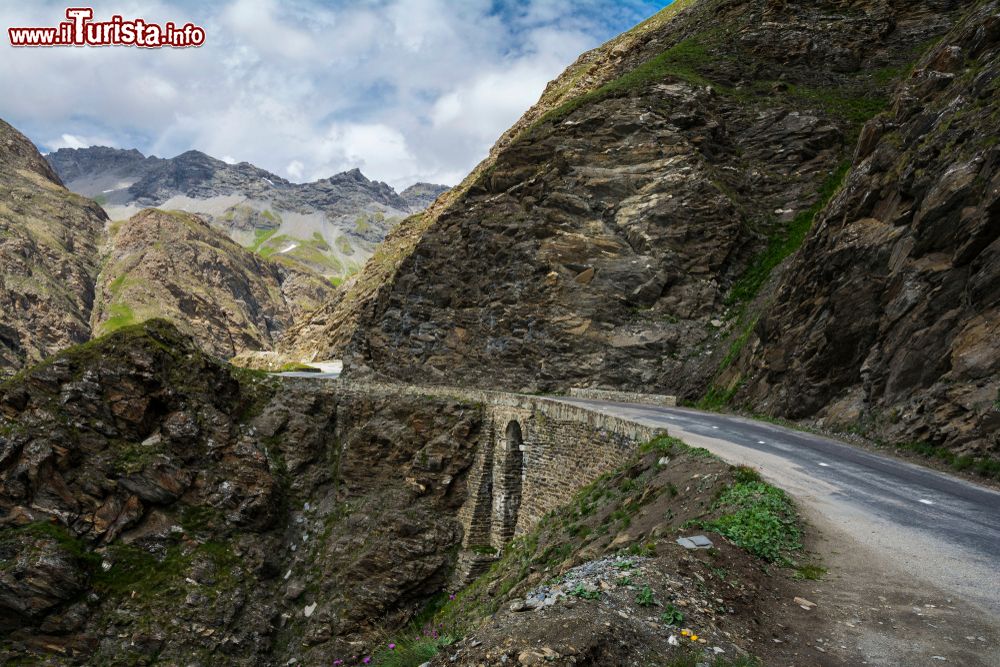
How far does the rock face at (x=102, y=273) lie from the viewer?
121312mm

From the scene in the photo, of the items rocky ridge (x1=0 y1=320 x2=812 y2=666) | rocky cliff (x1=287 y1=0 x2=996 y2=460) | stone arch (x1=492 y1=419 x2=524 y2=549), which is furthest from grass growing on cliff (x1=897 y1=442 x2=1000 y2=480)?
stone arch (x1=492 y1=419 x2=524 y2=549)

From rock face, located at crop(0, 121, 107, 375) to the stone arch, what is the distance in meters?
76.8

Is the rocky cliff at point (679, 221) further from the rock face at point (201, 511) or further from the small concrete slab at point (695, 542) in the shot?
the small concrete slab at point (695, 542)

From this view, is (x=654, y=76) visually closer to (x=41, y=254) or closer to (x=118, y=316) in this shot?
(x=118, y=316)

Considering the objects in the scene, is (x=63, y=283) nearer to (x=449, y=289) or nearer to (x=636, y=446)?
(x=449, y=289)

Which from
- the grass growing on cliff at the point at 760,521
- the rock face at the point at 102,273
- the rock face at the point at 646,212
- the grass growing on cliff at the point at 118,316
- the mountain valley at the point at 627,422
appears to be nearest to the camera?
the mountain valley at the point at 627,422

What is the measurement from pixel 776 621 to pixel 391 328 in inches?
1521

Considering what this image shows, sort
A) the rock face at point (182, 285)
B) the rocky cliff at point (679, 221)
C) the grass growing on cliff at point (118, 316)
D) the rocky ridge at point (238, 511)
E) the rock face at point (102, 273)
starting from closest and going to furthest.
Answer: the rocky ridge at point (238, 511)
the rocky cliff at point (679, 221)
the rock face at point (102, 273)
the grass growing on cliff at point (118, 316)
the rock face at point (182, 285)

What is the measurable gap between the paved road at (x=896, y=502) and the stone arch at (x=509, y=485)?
34.3 ft

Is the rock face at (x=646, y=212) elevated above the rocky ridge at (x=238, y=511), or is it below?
above

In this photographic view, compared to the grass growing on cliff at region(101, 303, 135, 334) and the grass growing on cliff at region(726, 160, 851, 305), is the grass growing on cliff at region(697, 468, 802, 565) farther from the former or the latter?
the grass growing on cliff at region(101, 303, 135, 334)

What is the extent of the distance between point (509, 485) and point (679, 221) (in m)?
20.4

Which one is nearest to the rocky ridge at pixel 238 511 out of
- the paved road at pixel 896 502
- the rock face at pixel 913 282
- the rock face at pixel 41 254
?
the paved road at pixel 896 502

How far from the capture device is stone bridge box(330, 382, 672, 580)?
1884 centimetres
